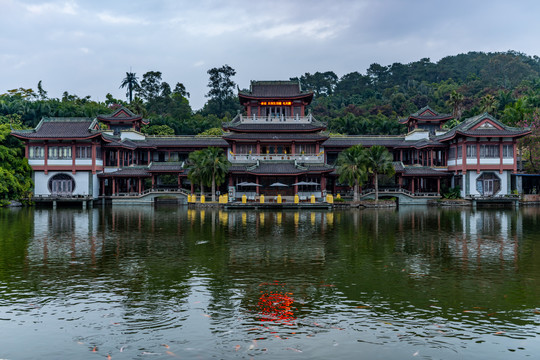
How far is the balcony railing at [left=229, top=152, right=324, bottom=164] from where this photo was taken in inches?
2202

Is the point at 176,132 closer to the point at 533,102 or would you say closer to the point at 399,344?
the point at 533,102

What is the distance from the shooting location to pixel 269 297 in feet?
43.7

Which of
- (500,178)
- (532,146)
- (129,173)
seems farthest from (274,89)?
(532,146)

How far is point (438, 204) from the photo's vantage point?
5384 cm

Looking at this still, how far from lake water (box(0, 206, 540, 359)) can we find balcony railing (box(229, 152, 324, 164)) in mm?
30760

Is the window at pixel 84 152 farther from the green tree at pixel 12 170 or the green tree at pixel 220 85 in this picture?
the green tree at pixel 220 85

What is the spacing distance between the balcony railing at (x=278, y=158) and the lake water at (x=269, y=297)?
3076 cm

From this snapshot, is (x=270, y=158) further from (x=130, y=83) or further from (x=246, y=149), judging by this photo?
(x=130, y=83)

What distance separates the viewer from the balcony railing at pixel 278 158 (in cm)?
5594

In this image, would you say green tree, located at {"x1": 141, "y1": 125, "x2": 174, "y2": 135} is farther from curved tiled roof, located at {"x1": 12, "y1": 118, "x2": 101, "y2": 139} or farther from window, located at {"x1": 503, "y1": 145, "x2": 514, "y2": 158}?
window, located at {"x1": 503, "y1": 145, "x2": 514, "y2": 158}

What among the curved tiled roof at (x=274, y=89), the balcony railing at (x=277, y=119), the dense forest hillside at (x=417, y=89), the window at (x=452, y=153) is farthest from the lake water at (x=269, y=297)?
the dense forest hillside at (x=417, y=89)

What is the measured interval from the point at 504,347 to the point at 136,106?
291ft

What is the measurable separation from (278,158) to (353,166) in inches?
410

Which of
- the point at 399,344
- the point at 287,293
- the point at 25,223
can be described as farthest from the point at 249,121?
the point at 399,344
